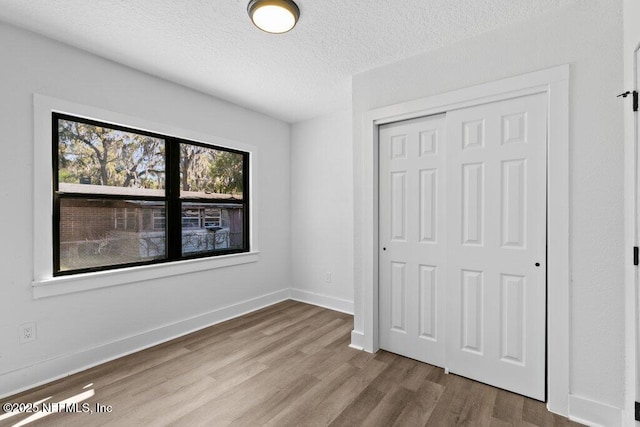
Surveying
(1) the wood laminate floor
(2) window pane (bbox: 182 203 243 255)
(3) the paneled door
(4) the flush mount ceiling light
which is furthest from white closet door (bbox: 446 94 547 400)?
(2) window pane (bbox: 182 203 243 255)

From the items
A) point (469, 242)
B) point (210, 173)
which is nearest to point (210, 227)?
point (210, 173)

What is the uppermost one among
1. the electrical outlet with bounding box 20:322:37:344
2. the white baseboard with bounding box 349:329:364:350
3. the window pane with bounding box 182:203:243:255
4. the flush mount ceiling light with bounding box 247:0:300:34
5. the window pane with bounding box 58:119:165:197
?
the flush mount ceiling light with bounding box 247:0:300:34

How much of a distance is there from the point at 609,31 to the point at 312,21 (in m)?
1.84

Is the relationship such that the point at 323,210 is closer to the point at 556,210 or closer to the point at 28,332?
the point at 556,210

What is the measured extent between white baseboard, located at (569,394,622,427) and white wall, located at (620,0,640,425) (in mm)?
111

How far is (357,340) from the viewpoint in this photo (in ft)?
9.44

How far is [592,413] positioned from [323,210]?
310 centimetres

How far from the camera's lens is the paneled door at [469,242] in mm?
2084

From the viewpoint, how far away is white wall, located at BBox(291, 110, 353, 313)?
394 centimetres

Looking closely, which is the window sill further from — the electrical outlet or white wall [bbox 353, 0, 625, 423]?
white wall [bbox 353, 0, 625, 423]

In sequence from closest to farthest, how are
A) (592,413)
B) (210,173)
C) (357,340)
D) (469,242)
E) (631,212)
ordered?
(631,212), (592,413), (469,242), (357,340), (210,173)

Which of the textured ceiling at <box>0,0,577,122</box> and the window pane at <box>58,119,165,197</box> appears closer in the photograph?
the textured ceiling at <box>0,0,577,122</box>

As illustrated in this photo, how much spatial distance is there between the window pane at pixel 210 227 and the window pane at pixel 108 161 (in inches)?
17.4

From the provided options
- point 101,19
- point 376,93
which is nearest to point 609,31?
point 376,93
